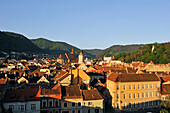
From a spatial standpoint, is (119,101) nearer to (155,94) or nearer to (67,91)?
(155,94)

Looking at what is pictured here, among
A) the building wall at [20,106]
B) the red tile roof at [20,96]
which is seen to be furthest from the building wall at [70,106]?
the building wall at [20,106]

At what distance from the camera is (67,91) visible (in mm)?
42125

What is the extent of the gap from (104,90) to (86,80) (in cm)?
940

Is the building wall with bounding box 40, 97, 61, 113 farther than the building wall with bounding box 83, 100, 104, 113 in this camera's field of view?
No

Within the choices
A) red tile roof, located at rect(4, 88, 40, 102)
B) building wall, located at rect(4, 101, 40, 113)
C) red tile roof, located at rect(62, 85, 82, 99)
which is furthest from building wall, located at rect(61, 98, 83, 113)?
building wall, located at rect(4, 101, 40, 113)

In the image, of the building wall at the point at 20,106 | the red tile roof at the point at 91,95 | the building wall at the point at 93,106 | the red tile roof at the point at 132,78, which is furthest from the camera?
the red tile roof at the point at 132,78

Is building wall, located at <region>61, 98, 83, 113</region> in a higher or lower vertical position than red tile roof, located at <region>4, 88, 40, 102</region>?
lower

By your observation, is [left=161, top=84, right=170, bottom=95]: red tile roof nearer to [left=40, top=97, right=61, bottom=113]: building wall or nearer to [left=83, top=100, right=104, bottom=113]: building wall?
[left=83, top=100, right=104, bottom=113]: building wall

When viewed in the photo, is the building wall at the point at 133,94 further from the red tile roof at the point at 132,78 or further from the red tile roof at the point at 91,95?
the red tile roof at the point at 91,95

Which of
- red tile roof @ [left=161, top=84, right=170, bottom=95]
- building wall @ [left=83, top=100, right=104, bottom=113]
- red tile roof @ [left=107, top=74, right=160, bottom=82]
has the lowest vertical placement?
→ building wall @ [left=83, top=100, right=104, bottom=113]

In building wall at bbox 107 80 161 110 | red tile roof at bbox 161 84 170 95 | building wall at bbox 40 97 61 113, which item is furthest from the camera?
red tile roof at bbox 161 84 170 95

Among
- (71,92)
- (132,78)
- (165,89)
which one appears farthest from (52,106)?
(165,89)

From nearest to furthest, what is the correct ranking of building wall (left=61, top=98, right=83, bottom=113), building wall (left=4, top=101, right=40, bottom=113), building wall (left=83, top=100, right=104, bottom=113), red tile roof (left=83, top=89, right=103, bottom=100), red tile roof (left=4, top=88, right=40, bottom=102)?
building wall (left=4, top=101, right=40, bottom=113), red tile roof (left=4, top=88, right=40, bottom=102), building wall (left=61, top=98, right=83, bottom=113), building wall (left=83, top=100, right=104, bottom=113), red tile roof (left=83, top=89, right=103, bottom=100)

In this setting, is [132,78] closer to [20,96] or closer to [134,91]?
[134,91]
